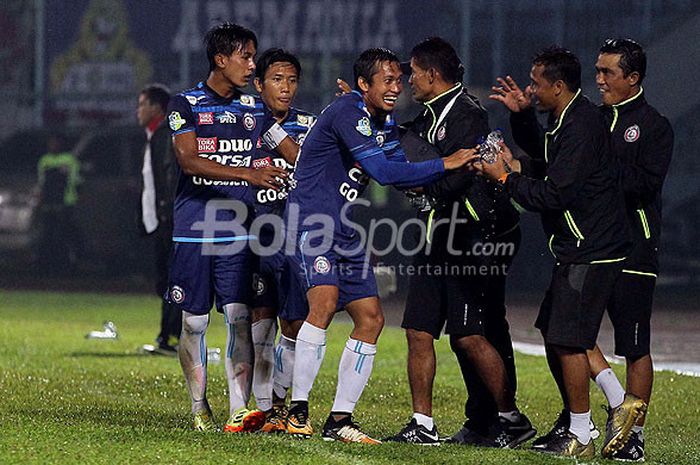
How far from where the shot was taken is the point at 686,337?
18.3m

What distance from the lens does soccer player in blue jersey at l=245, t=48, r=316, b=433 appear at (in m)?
9.61

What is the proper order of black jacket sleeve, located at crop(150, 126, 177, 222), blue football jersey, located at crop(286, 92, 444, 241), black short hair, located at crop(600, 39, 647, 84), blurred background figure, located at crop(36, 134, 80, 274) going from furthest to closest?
blurred background figure, located at crop(36, 134, 80, 274) < black jacket sleeve, located at crop(150, 126, 177, 222) < black short hair, located at crop(600, 39, 647, 84) < blue football jersey, located at crop(286, 92, 444, 241)

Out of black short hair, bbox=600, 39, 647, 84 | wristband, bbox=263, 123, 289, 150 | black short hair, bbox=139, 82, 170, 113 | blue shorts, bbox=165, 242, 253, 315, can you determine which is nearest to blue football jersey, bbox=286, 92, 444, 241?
wristband, bbox=263, 123, 289, 150

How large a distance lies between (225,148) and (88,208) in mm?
17679

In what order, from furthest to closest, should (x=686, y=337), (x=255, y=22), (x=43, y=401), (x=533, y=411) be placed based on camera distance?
(x=255, y=22) < (x=686, y=337) < (x=533, y=411) < (x=43, y=401)

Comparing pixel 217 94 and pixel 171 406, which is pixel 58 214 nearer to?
pixel 171 406

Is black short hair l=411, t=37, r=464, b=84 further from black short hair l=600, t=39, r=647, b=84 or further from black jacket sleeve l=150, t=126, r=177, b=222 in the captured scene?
black jacket sleeve l=150, t=126, r=177, b=222

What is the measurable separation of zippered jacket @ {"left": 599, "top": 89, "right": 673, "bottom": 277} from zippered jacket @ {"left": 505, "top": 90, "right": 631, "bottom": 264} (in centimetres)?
15

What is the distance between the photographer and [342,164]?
9.07 m

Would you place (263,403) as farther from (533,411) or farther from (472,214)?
(533,411)

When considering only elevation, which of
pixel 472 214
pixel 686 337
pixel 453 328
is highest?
pixel 472 214

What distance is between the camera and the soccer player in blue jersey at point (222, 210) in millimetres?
9516

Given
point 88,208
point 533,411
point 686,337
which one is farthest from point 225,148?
point 88,208

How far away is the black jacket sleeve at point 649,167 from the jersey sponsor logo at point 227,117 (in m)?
2.30
